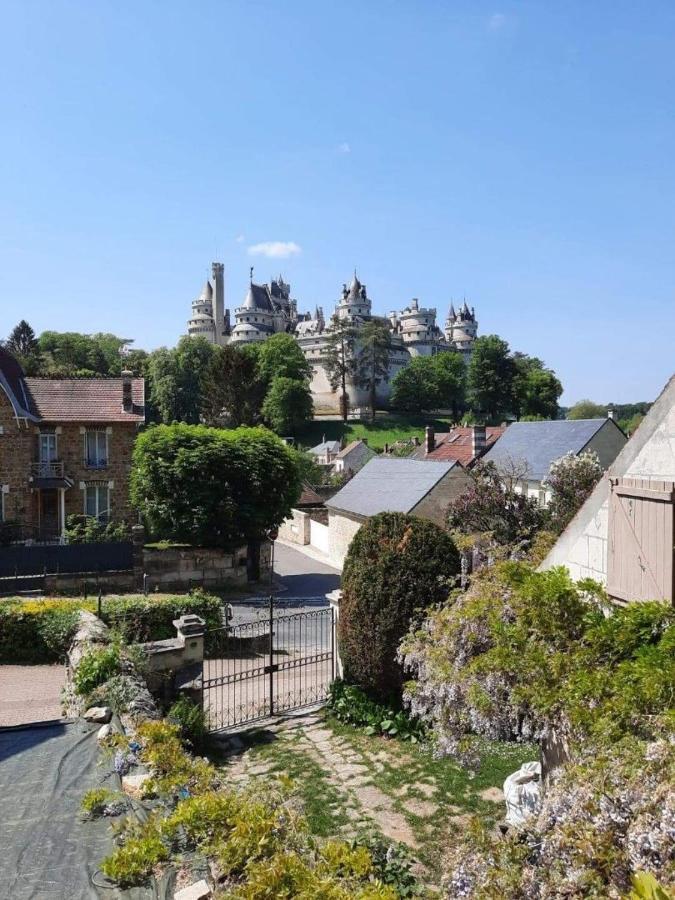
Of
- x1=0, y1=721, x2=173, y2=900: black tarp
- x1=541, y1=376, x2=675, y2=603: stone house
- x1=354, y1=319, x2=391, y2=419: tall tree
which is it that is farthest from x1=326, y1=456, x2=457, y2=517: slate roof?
x1=354, y1=319, x2=391, y2=419: tall tree

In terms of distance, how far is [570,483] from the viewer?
61.7 ft

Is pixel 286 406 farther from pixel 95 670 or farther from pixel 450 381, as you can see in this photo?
pixel 95 670

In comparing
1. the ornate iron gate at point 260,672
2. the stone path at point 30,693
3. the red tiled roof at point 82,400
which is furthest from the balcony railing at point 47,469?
the stone path at point 30,693

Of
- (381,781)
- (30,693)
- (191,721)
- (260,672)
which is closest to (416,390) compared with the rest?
(260,672)

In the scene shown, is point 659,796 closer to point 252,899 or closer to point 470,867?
point 470,867

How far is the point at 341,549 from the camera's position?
91.0ft

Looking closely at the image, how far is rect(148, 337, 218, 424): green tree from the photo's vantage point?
232ft

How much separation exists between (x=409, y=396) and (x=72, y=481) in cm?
6485

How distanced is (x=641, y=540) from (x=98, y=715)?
577 cm

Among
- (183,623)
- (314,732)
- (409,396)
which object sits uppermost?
(409,396)

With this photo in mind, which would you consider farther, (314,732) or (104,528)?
(104,528)

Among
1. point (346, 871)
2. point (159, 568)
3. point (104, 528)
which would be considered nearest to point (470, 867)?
point (346, 871)

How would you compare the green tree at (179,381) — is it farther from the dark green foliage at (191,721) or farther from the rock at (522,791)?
the rock at (522,791)

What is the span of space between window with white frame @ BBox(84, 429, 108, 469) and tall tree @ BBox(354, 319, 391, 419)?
209ft
